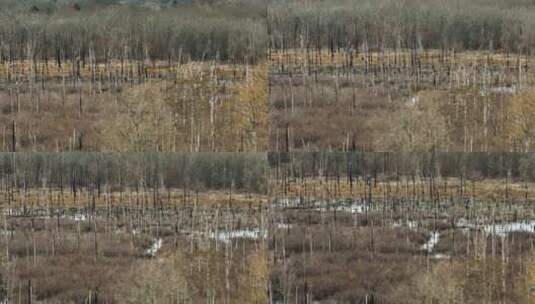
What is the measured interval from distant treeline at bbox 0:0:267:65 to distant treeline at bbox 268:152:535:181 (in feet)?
1.89

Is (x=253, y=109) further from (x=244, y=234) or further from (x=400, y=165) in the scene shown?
(x=400, y=165)

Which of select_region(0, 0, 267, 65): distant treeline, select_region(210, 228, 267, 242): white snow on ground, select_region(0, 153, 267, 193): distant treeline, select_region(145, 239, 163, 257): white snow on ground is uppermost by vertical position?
select_region(0, 0, 267, 65): distant treeline

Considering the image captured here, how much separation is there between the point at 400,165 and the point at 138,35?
4.85ft

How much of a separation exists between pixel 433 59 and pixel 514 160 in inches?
24.8

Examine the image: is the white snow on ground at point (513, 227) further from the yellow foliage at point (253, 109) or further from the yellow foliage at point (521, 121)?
the yellow foliage at point (253, 109)

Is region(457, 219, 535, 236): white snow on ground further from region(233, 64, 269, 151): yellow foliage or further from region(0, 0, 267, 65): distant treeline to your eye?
region(0, 0, 267, 65): distant treeline

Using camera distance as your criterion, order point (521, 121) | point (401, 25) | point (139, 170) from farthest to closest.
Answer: point (139, 170)
point (401, 25)
point (521, 121)

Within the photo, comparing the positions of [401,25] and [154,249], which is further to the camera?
[154,249]

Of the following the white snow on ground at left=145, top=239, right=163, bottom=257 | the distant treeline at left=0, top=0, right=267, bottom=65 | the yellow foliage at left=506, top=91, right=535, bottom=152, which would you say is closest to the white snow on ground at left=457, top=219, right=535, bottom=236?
the yellow foliage at left=506, top=91, right=535, bottom=152

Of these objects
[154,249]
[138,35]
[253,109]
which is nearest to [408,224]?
[253,109]

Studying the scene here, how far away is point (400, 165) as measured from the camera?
13.3 ft

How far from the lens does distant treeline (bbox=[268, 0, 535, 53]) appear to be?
390cm

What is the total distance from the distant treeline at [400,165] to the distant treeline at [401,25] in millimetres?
533

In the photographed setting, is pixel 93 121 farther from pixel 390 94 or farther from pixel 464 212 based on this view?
pixel 464 212
